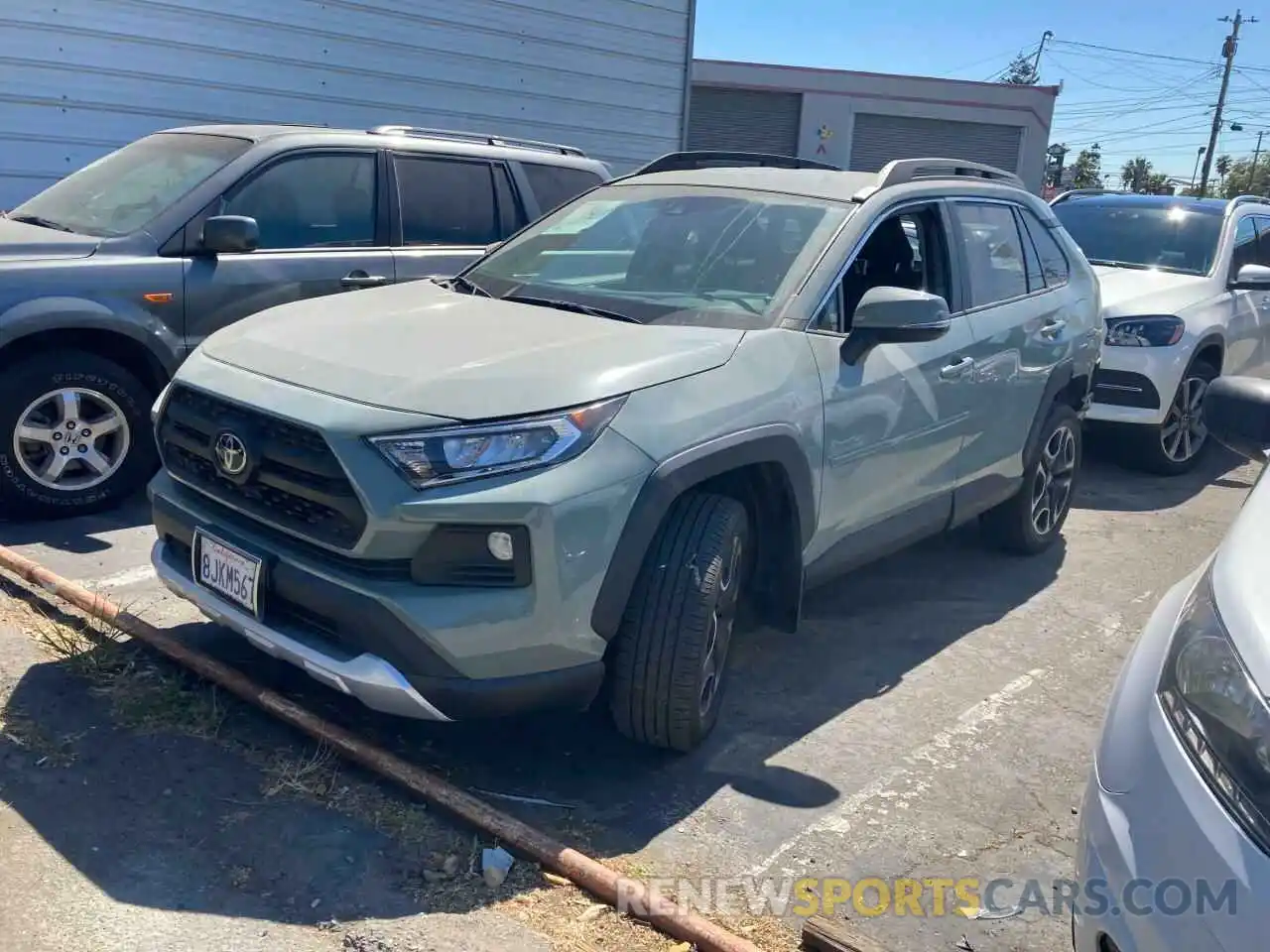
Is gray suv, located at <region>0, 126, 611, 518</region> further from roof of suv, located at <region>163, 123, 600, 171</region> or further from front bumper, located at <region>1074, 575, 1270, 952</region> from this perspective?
front bumper, located at <region>1074, 575, 1270, 952</region>

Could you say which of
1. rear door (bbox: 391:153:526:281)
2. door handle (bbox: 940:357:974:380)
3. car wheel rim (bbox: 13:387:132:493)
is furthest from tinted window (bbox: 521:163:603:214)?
door handle (bbox: 940:357:974:380)

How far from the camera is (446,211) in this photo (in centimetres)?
632

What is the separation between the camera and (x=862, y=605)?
195 inches

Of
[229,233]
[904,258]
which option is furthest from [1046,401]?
[229,233]

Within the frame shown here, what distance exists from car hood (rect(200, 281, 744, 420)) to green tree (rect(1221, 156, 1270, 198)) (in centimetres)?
6812

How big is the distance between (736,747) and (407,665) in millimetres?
1210

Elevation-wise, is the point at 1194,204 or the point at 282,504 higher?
the point at 1194,204

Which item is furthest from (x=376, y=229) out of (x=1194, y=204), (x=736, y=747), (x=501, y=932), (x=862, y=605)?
(x=1194, y=204)

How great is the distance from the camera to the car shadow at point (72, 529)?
492 cm

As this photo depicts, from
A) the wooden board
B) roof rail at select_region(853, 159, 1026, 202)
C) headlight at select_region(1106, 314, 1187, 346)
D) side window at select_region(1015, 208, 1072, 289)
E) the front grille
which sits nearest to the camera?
the wooden board

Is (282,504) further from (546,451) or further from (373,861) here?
(373,861)

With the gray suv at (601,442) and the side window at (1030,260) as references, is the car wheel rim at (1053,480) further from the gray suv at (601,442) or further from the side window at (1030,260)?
the gray suv at (601,442)

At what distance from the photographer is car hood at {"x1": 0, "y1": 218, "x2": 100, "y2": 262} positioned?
5.02 meters

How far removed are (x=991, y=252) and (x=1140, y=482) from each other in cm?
332
